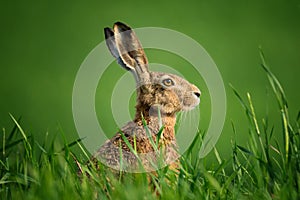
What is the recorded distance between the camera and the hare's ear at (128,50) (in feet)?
13.9

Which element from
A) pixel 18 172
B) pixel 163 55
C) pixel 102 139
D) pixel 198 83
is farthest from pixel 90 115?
pixel 163 55

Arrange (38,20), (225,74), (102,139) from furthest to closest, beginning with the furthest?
1. (38,20)
2. (225,74)
3. (102,139)

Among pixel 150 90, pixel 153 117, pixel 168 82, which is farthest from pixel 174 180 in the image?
pixel 168 82

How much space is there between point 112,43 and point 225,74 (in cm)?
278

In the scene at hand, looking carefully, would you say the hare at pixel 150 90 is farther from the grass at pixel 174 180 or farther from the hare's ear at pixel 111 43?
the grass at pixel 174 180

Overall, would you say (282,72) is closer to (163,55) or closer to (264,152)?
(163,55)

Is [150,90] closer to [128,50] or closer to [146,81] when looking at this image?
[146,81]

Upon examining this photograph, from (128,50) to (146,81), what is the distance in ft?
0.85

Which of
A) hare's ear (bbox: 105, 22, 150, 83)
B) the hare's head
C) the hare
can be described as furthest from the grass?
hare's ear (bbox: 105, 22, 150, 83)

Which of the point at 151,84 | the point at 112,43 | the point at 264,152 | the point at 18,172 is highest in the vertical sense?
the point at 112,43

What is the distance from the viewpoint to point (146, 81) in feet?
14.5

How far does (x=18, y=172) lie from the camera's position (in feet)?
10.4

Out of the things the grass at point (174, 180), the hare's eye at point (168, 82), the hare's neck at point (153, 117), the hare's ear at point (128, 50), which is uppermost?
the hare's ear at point (128, 50)

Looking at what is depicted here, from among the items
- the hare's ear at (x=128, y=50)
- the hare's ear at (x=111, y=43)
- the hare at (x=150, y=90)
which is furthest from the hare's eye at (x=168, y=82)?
the hare's ear at (x=111, y=43)
